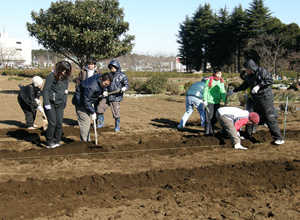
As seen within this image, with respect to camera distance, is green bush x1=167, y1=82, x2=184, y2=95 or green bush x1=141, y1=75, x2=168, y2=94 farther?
green bush x1=141, y1=75, x2=168, y2=94

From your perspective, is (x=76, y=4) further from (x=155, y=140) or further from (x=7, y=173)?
(x=7, y=173)

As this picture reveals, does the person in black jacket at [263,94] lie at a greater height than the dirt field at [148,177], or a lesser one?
greater

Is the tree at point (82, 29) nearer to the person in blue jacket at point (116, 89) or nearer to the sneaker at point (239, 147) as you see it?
the person in blue jacket at point (116, 89)

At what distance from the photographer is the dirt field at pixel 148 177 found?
386 centimetres

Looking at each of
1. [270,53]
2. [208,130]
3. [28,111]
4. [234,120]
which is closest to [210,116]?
[208,130]

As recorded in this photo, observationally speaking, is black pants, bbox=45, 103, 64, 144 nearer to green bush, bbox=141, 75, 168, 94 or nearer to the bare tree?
green bush, bbox=141, 75, 168, 94

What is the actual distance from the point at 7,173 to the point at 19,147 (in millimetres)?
1775

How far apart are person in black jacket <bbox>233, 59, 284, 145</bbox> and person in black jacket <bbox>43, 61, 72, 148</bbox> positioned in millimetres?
3773

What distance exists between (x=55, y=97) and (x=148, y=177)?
2.75 meters

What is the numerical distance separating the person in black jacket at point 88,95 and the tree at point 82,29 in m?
9.86

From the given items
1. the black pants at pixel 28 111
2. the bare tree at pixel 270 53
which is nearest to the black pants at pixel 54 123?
the black pants at pixel 28 111

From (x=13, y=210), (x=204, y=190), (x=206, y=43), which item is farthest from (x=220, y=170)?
(x=206, y=43)

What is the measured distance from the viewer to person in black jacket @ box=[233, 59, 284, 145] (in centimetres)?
685

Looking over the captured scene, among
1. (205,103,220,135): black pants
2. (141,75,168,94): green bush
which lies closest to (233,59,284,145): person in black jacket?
(205,103,220,135): black pants
